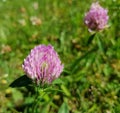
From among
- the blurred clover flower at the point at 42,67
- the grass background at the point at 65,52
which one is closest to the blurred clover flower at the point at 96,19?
the grass background at the point at 65,52

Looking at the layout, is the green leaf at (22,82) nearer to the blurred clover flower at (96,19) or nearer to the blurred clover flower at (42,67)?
the blurred clover flower at (42,67)

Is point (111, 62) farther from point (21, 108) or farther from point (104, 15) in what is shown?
point (21, 108)

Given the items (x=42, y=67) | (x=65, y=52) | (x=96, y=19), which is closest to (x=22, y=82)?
(x=42, y=67)

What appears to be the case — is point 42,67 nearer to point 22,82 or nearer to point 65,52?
point 22,82

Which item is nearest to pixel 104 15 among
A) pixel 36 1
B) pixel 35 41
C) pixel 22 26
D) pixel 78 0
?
pixel 35 41

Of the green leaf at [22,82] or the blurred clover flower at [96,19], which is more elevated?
the blurred clover flower at [96,19]

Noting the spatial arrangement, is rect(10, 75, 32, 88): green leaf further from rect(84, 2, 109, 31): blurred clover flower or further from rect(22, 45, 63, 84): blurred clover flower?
rect(84, 2, 109, 31): blurred clover flower

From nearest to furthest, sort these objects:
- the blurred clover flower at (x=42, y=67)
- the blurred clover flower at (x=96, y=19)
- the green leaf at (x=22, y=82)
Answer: the blurred clover flower at (x=42, y=67) → the green leaf at (x=22, y=82) → the blurred clover flower at (x=96, y=19)

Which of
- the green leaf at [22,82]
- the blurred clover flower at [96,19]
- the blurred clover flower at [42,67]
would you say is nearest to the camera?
the blurred clover flower at [42,67]
